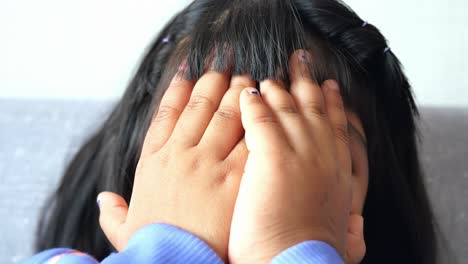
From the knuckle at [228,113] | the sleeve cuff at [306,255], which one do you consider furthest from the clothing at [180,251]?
the knuckle at [228,113]

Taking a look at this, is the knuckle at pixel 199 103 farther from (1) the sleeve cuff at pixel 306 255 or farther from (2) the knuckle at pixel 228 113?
(1) the sleeve cuff at pixel 306 255

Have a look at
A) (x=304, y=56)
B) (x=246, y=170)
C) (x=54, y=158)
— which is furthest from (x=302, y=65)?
(x=54, y=158)

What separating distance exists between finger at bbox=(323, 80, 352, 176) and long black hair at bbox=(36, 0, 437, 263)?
2cm

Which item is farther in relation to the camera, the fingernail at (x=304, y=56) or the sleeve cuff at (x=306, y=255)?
the fingernail at (x=304, y=56)

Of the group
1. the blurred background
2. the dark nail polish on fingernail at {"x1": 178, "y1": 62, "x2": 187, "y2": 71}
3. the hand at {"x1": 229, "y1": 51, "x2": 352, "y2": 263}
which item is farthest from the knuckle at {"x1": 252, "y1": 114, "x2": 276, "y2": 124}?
the blurred background

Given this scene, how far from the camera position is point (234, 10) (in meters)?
0.48

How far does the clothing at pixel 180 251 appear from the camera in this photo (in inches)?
13.9

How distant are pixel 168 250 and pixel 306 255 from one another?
10cm

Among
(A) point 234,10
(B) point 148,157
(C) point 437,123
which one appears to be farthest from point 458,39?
(B) point 148,157

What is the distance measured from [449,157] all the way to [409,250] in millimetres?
209

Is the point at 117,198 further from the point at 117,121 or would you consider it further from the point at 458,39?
the point at 458,39

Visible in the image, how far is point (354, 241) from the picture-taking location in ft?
1.45

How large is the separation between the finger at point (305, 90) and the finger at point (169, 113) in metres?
0.09

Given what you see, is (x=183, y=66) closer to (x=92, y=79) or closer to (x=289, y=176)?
(x=289, y=176)
